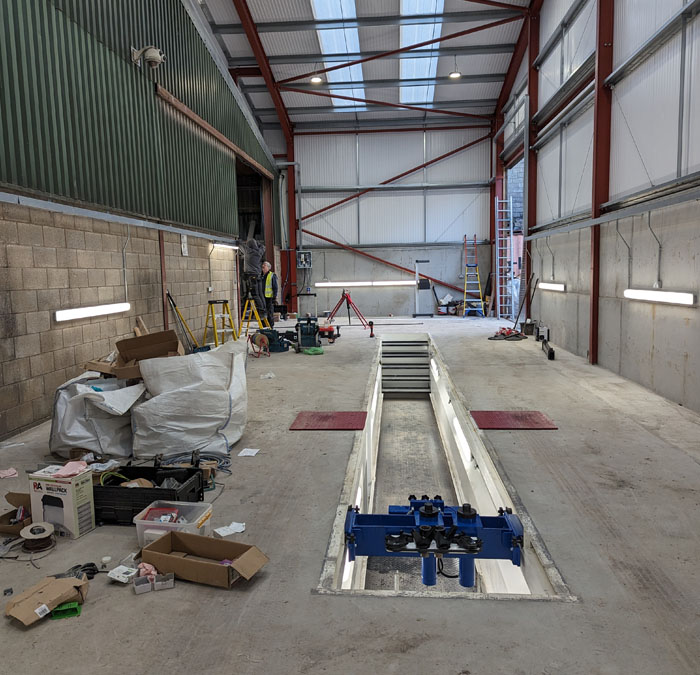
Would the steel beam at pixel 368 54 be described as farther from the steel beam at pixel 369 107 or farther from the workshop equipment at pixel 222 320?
the workshop equipment at pixel 222 320

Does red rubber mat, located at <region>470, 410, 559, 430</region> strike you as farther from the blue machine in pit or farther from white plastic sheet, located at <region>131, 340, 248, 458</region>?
white plastic sheet, located at <region>131, 340, 248, 458</region>

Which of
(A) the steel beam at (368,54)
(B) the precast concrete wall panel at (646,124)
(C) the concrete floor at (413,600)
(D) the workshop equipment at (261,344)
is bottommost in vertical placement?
(C) the concrete floor at (413,600)

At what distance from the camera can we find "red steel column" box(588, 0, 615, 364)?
7863 mm

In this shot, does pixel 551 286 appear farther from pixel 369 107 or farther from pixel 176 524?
pixel 176 524

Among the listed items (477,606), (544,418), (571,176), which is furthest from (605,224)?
(477,606)

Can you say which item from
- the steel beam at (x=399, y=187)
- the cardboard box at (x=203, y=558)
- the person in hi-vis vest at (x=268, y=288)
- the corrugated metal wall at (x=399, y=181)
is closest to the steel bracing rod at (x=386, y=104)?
the corrugated metal wall at (x=399, y=181)

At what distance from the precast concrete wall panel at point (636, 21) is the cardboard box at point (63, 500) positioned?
24.1ft

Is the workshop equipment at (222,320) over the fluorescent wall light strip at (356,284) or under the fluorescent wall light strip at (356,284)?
under

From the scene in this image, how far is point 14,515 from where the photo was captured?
126 inches

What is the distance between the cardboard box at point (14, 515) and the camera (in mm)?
3105

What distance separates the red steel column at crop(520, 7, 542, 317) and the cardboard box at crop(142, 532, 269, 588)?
11.1m

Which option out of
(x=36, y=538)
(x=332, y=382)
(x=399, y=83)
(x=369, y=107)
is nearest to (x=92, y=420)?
(x=36, y=538)

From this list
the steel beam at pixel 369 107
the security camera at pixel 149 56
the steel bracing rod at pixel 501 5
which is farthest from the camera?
the steel beam at pixel 369 107

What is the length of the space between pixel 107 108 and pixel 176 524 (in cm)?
580
